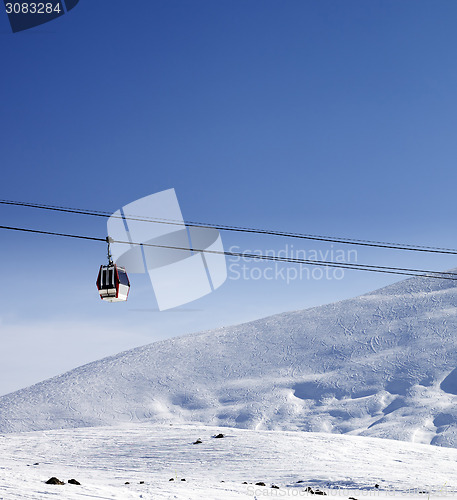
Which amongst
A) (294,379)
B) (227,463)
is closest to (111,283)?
(227,463)

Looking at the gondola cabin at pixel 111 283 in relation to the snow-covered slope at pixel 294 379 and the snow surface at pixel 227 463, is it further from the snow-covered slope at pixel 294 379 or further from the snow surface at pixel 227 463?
the snow-covered slope at pixel 294 379

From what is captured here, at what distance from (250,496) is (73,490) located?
604 cm

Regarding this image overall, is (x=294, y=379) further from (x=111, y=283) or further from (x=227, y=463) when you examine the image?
(x=111, y=283)

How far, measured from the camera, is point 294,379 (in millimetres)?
140625

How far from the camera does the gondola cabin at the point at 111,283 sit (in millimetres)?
15766

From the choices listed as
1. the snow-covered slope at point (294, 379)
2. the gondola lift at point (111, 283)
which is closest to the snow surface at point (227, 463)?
the gondola lift at point (111, 283)

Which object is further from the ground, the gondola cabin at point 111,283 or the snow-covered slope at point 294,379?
the snow-covered slope at point 294,379

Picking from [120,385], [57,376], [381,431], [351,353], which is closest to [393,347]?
[351,353]

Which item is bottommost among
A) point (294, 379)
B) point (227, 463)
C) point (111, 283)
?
point (227, 463)

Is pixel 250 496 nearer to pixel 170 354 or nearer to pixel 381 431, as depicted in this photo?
pixel 381 431

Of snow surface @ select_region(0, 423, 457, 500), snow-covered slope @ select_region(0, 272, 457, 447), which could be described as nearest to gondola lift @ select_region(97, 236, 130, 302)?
snow surface @ select_region(0, 423, 457, 500)

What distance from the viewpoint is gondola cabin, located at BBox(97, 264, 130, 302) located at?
51.7 ft

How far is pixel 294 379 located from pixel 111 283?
129m

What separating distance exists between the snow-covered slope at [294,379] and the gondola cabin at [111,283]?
3926 inches
